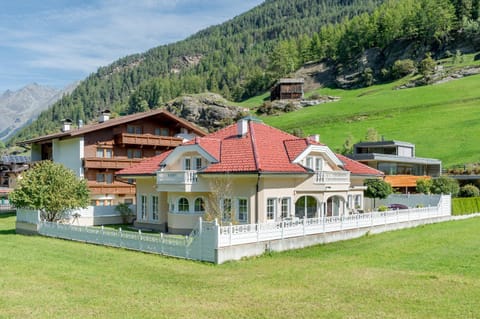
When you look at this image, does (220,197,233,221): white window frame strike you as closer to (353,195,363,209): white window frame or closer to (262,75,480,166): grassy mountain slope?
(353,195,363,209): white window frame

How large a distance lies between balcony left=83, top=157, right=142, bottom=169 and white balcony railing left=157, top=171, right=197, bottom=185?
49.2ft

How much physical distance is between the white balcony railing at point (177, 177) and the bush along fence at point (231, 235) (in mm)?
4693

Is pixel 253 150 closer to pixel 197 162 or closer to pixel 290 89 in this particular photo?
pixel 197 162

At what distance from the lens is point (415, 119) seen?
90.7 m

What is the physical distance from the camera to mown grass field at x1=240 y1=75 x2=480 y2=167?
74.2 m

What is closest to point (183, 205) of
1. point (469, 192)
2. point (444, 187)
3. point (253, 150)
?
point (253, 150)

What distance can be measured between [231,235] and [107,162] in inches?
1017

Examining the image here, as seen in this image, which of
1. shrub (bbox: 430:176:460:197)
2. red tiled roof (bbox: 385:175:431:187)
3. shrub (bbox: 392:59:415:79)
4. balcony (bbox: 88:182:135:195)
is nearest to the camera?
balcony (bbox: 88:182:135:195)

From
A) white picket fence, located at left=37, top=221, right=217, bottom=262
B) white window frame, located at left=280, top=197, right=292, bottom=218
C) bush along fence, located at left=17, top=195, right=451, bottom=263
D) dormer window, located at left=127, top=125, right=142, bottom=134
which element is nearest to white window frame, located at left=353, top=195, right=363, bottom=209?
bush along fence, located at left=17, top=195, right=451, bottom=263

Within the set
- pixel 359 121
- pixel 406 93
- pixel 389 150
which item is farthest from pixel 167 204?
pixel 406 93

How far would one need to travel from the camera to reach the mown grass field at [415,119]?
74.2m

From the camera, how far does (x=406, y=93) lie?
11300cm

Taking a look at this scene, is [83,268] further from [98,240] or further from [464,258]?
[464,258]

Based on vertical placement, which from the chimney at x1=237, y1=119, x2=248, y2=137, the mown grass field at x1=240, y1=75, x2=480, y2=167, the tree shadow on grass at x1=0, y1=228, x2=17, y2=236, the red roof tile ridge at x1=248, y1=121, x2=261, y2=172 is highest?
the mown grass field at x1=240, y1=75, x2=480, y2=167
